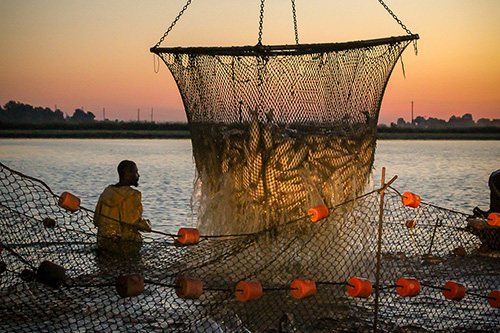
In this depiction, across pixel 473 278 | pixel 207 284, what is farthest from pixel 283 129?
pixel 473 278

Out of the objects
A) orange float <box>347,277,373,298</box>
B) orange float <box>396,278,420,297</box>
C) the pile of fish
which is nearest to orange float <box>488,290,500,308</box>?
orange float <box>396,278,420,297</box>

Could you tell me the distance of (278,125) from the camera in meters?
7.01

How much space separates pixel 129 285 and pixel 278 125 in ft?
9.24

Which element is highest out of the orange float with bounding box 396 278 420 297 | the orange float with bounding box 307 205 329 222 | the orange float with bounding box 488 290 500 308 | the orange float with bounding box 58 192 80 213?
the orange float with bounding box 58 192 80 213

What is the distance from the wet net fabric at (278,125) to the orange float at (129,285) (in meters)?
2.42

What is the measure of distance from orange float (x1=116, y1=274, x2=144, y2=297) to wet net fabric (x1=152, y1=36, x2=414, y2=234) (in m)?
2.42

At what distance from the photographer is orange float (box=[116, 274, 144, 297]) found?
4680 millimetres

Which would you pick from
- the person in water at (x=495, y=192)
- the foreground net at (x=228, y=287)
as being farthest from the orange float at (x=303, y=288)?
the person in water at (x=495, y=192)

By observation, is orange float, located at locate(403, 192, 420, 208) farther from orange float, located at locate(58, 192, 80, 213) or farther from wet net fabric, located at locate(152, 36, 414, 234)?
orange float, located at locate(58, 192, 80, 213)

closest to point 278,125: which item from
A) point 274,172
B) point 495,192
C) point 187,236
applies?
point 274,172

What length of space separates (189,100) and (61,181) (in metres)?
16.3

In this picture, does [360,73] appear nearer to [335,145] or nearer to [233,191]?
[335,145]

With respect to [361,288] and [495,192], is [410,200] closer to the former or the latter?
[361,288]

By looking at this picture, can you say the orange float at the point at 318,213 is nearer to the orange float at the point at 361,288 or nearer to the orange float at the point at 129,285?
the orange float at the point at 361,288
